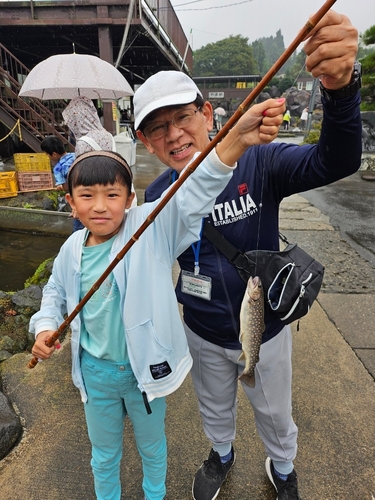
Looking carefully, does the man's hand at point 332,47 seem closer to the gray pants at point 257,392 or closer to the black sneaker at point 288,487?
the gray pants at point 257,392

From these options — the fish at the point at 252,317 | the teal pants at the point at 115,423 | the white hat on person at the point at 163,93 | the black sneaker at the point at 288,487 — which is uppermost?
the white hat on person at the point at 163,93

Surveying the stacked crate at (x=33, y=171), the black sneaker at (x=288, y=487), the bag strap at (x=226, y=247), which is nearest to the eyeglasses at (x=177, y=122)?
the bag strap at (x=226, y=247)

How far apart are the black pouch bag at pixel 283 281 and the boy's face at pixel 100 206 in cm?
64

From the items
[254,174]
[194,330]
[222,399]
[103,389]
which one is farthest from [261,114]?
[222,399]

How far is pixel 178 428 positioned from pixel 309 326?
179 centimetres

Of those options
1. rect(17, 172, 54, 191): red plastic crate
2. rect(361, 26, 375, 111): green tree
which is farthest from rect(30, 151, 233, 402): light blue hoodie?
rect(361, 26, 375, 111): green tree

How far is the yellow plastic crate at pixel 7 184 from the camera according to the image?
7.71 m

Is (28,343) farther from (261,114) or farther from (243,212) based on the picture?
(261,114)

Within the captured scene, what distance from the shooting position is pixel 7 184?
7746 millimetres

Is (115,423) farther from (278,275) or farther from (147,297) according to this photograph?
(278,275)

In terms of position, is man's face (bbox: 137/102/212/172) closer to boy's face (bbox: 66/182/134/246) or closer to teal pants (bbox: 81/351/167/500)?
boy's face (bbox: 66/182/134/246)

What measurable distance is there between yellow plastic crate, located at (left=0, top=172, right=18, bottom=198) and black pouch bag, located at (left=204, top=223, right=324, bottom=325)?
24.5 ft

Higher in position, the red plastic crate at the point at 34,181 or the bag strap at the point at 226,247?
the bag strap at the point at 226,247

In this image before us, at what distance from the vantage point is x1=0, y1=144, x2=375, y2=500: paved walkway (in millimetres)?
2090
